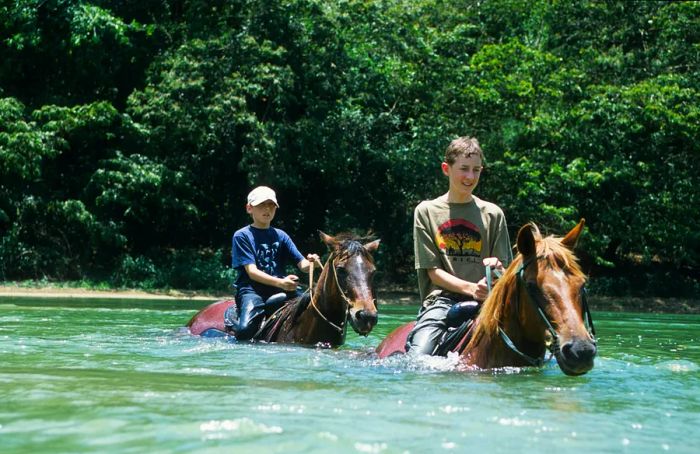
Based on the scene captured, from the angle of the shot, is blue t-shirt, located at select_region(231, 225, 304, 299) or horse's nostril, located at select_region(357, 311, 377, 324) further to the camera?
blue t-shirt, located at select_region(231, 225, 304, 299)

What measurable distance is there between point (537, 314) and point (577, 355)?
503 millimetres

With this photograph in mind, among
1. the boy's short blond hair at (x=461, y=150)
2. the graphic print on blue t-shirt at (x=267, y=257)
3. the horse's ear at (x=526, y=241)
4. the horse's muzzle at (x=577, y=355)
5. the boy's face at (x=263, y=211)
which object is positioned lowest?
the horse's muzzle at (x=577, y=355)

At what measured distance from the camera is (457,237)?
6660mm

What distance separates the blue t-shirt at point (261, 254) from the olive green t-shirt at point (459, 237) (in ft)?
11.0

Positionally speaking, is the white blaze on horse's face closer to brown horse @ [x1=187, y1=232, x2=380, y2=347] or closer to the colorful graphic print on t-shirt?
brown horse @ [x1=187, y1=232, x2=380, y2=347]

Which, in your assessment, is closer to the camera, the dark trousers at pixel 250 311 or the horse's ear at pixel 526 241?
the horse's ear at pixel 526 241

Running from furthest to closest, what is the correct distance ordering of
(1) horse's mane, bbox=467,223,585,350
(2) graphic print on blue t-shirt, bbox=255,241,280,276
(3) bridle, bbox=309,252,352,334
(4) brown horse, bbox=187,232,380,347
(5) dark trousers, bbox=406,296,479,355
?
(2) graphic print on blue t-shirt, bbox=255,241,280,276 → (3) bridle, bbox=309,252,352,334 → (4) brown horse, bbox=187,232,380,347 → (5) dark trousers, bbox=406,296,479,355 → (1) horse's mane, bbox=467,223,585,350

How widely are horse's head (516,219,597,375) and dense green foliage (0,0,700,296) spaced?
1817 centimetres

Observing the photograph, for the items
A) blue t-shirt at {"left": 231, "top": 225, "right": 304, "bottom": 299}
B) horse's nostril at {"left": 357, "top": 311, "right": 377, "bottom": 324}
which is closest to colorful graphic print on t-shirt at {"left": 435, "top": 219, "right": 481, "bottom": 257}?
horse's nostril at {"left": 357, "top": 311, "right": 377, "bottom": 324}

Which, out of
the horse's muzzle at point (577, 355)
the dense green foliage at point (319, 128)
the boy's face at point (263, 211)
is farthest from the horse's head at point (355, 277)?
the dense green foliage at point (319, 128)

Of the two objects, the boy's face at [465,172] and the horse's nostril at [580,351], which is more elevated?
the boy's face at [465,172]

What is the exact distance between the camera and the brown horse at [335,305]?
845 centimetres

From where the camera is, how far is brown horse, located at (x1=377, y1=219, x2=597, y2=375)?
536cm

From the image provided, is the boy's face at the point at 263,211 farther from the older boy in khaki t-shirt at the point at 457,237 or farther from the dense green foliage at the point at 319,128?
the dense green foliage at the point at 319,128
